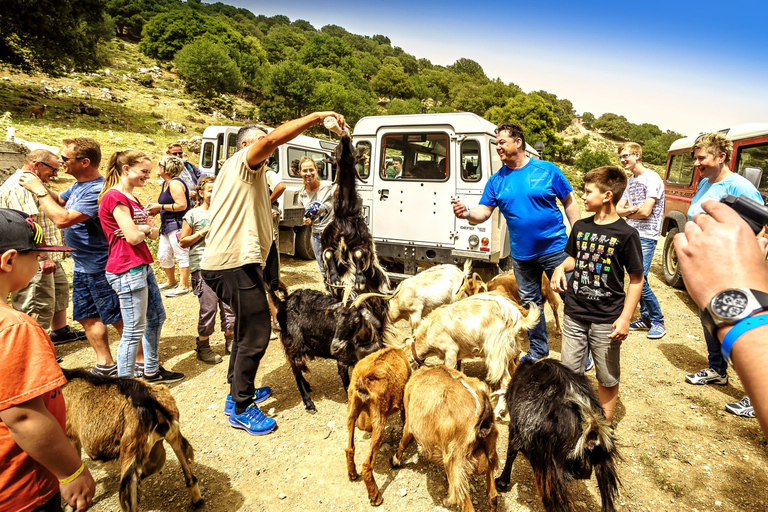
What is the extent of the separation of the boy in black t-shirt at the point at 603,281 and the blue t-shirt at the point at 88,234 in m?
4.29

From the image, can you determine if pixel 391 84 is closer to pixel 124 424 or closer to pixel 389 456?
pixel 389 456

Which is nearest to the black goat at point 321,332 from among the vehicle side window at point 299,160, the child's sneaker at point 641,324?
the child's sneaker at point 641,324

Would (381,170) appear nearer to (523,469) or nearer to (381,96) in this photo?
(523,469)

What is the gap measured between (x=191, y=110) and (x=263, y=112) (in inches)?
311

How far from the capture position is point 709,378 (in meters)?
3.92

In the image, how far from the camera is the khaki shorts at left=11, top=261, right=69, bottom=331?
434 cm

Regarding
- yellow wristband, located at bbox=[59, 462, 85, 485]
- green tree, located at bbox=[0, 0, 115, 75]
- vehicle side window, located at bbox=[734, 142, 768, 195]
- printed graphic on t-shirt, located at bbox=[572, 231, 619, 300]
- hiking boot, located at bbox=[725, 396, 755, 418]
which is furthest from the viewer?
green tree, located at bbox=[0, 0, 115, 75]

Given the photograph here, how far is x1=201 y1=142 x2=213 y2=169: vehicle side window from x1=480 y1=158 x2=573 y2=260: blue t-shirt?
27.8 ft

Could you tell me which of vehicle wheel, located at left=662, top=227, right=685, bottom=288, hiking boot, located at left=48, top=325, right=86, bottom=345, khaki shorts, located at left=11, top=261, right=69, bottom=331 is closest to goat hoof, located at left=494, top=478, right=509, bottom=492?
khaki shorts, located at left=11, top=261, right=69, bottom=331

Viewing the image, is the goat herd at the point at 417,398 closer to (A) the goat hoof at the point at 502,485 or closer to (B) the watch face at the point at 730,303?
(A) the goat hoof at the point at 502,485

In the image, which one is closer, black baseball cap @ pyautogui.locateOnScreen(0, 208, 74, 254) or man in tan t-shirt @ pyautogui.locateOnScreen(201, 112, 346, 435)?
black baseball cap @ pyautogui.locateOnScreen(0, 208, 74, 254)

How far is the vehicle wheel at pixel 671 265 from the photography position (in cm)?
718

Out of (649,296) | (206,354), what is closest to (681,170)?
(649,296)

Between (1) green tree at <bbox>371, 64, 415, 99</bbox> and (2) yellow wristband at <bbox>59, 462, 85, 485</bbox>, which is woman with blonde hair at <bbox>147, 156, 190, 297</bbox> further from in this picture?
(1) green tree at <bbox>371, 64, 415, 99</bbox>
